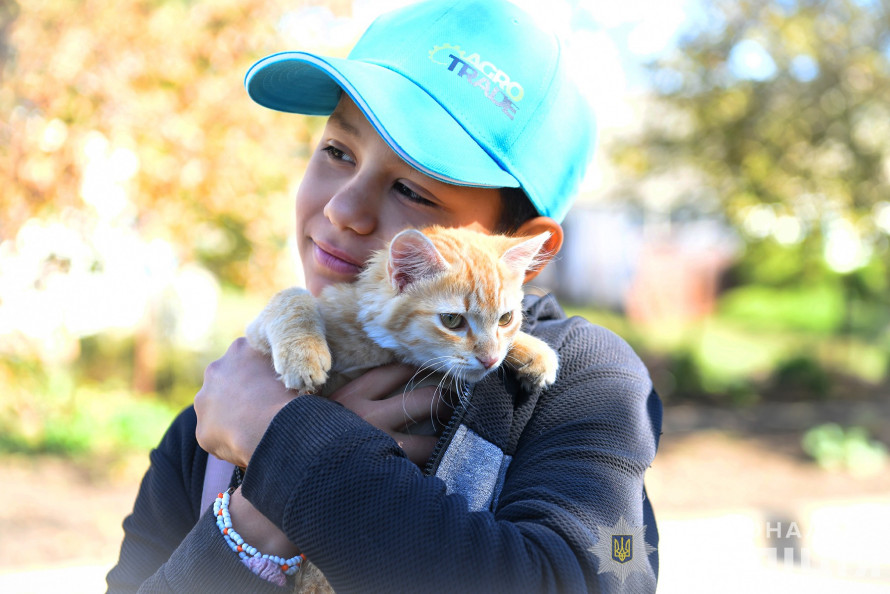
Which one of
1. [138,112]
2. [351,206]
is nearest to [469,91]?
[351,206]

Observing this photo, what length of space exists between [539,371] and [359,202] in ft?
2.07

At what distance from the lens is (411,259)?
5.90 feet

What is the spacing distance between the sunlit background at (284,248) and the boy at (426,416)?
3768mm

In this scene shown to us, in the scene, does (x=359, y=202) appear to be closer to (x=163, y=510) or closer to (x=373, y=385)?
(x=373, y=385)

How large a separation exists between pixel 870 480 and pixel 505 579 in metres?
7.48

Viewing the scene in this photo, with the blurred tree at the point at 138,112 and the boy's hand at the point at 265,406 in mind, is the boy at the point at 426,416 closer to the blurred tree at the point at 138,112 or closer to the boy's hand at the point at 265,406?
the boy's hand at the point at 265,406

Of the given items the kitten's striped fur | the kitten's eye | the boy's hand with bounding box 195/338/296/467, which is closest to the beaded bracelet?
the boy's hand with bounding box 195/338/296/467

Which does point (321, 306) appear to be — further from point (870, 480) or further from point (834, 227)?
point (834, 227)

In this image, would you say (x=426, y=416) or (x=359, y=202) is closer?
(x=426, y=416)

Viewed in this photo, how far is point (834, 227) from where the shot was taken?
30.2 ft

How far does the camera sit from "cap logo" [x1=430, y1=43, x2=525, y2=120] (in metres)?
1.74

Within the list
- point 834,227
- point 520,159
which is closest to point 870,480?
point 834,227

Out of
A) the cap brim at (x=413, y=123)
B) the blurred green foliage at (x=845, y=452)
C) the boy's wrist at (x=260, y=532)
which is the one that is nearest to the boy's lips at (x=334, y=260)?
the cap brim at (x=413, y=123)

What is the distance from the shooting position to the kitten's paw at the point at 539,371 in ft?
5.52
